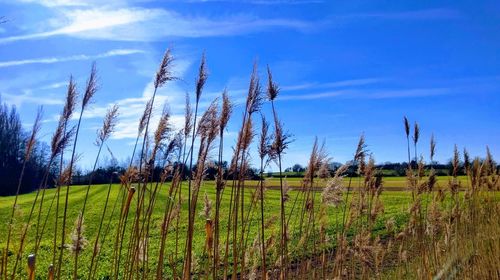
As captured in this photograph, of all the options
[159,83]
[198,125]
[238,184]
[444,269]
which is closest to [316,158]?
[238,184]

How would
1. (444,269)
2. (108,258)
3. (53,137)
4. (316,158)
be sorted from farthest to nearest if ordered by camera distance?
1. (108,258)
2. (444,269)
3. (316,158)
4. (53,137)

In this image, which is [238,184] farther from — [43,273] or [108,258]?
[108,258]

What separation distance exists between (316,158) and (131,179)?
122 centimetres

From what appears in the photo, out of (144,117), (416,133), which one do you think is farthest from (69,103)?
(416,133)

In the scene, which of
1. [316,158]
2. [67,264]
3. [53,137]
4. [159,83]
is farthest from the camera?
[67,264]

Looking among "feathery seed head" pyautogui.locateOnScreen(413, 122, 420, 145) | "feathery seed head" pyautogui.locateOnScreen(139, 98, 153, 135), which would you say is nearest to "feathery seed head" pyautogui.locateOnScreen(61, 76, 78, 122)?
"feathery seed head" pyautogui.locateOnScreen(139, 98, 153, 135)

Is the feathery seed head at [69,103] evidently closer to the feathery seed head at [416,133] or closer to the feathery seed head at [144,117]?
the feathery seed head at [144,117]

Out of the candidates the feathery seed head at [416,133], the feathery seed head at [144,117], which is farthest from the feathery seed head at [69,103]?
the feathery seed head at [416,133]

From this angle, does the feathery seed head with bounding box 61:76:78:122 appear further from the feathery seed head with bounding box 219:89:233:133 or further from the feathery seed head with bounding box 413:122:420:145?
the feathery seed head with bounding box 413:122:420:145

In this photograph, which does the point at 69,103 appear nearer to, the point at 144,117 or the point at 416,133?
the point at 144,117

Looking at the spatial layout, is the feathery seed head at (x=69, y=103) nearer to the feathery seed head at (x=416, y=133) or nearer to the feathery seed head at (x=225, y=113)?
the feathery seed head at (x=225, y=113)

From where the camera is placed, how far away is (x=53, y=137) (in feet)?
7.98

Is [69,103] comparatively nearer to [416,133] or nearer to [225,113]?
[225,113]

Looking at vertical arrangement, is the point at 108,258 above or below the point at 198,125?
below
